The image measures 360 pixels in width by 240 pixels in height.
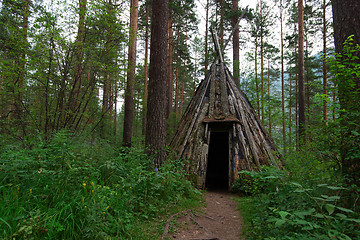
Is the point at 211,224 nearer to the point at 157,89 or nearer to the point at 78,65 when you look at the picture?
the point at 157,89

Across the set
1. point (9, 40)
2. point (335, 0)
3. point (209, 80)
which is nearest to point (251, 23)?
point (209, 80)

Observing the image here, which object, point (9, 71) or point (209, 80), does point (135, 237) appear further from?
point (209, 80)

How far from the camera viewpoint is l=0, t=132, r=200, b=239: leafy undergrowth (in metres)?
1.78

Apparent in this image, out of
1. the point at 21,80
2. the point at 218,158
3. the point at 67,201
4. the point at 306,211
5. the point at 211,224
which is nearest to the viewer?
the point at 306,211

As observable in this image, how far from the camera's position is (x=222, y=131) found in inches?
249

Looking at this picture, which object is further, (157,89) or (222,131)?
(222,131)

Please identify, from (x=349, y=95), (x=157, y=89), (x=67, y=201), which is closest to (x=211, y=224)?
A: (x=67, y=201)

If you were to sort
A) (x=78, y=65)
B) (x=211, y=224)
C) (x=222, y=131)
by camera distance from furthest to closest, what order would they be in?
(x=222, y=131) → (x=78, y=65) → (x=211, y=224)

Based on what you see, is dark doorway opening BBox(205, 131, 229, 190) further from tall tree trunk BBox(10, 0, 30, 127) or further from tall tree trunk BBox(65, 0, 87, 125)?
tall tree trunk BBox(10, 0, 30, 127)

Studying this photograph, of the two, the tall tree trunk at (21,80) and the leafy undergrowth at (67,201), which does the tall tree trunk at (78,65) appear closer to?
the tall tree trunk at (21,80)

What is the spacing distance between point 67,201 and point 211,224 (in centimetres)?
224

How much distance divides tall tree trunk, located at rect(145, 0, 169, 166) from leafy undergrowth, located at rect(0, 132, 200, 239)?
1360 mm

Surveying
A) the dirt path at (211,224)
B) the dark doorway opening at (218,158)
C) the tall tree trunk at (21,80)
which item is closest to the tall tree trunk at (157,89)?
the dirt path at (211,224)

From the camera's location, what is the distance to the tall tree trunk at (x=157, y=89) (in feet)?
14.8
